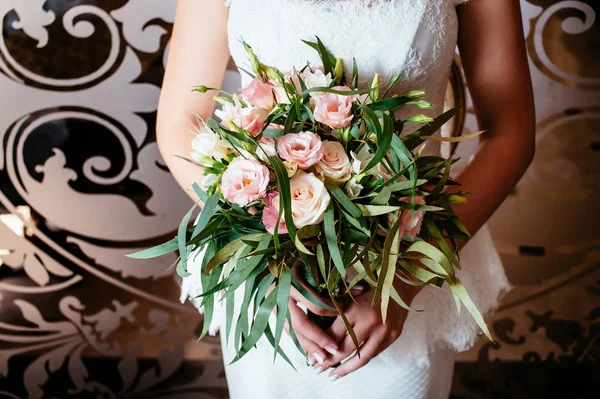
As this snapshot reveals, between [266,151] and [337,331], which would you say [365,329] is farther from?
[266,151]

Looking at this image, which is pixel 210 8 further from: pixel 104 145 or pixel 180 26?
pixel 104 145

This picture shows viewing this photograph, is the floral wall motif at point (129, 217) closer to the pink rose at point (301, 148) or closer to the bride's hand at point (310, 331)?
the bride's hand at point (310, 331)

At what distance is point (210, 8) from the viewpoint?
42.9 inches

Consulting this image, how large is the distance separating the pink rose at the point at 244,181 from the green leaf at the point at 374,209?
122 millimetres

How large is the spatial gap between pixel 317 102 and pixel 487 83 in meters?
0.47

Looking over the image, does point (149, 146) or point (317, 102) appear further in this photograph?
point (149, 146)

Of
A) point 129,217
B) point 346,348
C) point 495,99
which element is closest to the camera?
point 346,348

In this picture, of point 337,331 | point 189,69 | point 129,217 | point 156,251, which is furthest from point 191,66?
point 129,217

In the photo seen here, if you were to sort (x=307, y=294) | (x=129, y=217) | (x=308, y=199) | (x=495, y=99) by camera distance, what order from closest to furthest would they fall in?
1. (x=308, y=199)
2. (x=307, y=294)
3. (x=495, y=99)
4. (x=129, y=217)

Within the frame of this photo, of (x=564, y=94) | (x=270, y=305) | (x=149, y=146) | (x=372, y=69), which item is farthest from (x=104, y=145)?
(x=564, y=94)

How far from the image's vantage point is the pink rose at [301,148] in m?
0.66

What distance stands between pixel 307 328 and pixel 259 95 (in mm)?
371

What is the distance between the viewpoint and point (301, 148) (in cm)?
67

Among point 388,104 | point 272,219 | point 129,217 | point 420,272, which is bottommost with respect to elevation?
point 129,217
